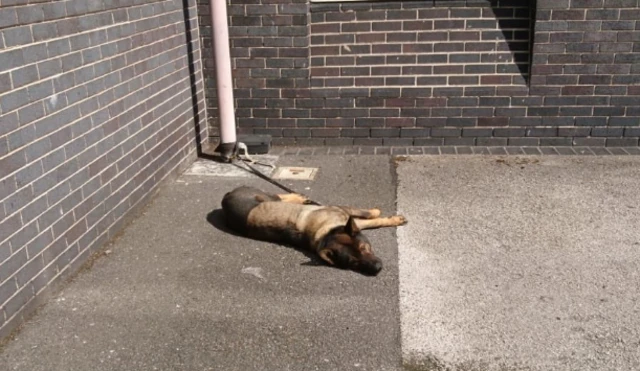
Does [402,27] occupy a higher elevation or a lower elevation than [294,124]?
higher

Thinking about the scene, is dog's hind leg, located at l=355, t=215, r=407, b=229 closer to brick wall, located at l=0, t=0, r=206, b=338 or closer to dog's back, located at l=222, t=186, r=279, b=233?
dog's back, located at l=222, t=186, r=279, b=233

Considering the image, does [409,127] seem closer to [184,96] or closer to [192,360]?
[184,96]

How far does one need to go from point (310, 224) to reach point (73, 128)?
189 centimetres

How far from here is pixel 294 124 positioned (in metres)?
7.91

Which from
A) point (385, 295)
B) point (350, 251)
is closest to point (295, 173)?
point (350, 251)

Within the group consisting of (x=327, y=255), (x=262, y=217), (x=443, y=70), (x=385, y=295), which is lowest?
(x=385, y=295)

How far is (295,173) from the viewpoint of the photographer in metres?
6.96

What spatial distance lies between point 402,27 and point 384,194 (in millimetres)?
2310

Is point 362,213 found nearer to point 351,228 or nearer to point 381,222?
point 381,222

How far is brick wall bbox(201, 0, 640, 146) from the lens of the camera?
7.35 m

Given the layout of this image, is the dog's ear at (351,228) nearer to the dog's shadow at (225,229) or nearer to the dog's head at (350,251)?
the dog's head at (350,251)

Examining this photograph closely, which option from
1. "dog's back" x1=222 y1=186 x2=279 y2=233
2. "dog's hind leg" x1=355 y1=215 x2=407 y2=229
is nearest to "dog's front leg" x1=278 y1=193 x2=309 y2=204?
"dog's back" x1=222 y1=186 x2=279 y2=233

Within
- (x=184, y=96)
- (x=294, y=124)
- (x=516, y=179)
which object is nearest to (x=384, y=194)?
(x=516, y=179)

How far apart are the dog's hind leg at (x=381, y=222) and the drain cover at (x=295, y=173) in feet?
4.91
